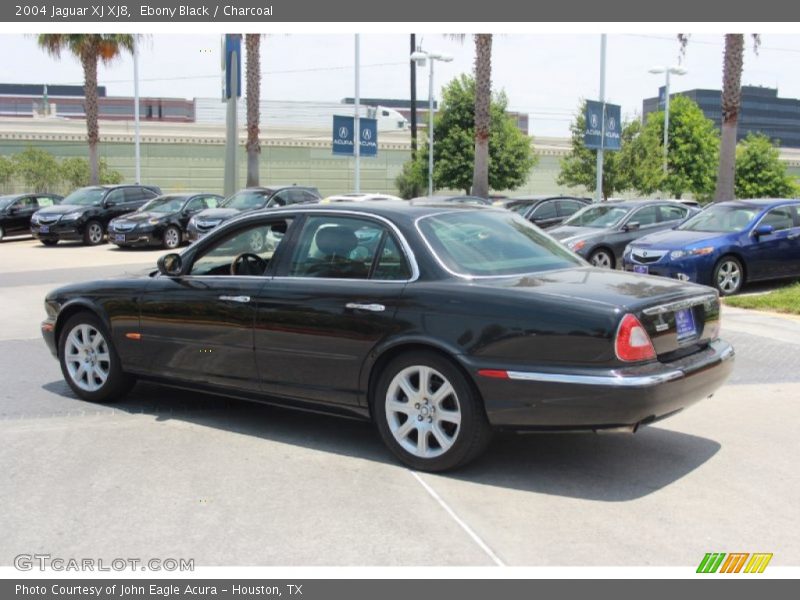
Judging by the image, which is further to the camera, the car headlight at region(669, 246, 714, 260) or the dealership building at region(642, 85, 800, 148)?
the dealership building at region(642, 85, 800, 148)

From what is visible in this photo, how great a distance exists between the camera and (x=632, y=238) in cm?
1662

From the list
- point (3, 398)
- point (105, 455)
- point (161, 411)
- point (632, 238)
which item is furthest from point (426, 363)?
point (632, 238)

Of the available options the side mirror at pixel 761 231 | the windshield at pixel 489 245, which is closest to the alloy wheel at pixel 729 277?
the side mirror at pixel 761 231

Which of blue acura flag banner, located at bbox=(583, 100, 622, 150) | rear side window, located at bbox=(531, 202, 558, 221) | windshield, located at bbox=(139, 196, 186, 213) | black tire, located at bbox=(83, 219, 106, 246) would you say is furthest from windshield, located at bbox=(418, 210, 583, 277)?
black tire, located at bbox=(83, 219, 106, 246)

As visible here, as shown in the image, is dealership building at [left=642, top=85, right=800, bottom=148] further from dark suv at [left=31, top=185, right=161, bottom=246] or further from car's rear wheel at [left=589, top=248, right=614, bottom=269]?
car's rear wheel at [left=589, top=248, right=614, bottom=269]

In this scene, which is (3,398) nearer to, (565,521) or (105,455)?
(105,455)

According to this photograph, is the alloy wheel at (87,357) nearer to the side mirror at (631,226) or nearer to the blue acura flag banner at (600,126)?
the side mirror at (631,226)

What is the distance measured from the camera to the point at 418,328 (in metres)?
5.30

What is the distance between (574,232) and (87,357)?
1142cm

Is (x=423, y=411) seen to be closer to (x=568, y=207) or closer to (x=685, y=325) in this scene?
(x=685, y=325)

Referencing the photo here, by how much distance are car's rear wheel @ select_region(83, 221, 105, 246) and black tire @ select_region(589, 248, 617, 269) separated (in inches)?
606

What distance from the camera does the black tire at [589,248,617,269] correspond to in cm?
1623

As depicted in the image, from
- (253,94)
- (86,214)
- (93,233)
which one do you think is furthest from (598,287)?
(253,94)

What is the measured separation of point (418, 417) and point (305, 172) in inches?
1701
